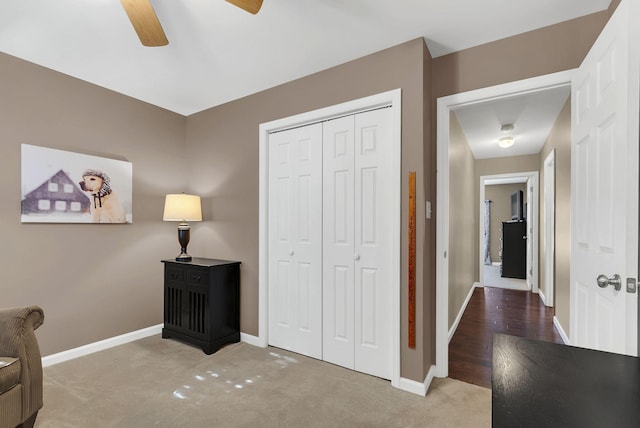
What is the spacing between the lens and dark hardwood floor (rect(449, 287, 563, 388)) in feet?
8.20

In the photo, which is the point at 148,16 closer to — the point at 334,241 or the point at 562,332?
the point at 334,241

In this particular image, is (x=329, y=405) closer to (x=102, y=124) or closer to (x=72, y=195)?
(x=72, y=195)

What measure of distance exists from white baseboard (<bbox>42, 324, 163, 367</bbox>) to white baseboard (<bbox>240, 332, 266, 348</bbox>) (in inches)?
39.5

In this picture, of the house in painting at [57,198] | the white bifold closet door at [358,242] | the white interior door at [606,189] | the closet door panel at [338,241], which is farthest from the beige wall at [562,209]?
the house in painting at [57,198]

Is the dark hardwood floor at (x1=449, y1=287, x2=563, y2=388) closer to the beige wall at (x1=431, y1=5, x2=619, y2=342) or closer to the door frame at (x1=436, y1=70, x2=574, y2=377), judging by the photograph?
the door frame at (x1=436, y1=70, x2=574, y2=377)

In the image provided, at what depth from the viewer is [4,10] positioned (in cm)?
189

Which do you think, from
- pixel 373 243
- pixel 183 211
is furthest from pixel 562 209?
pixel 183 211

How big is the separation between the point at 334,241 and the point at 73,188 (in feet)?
7.64

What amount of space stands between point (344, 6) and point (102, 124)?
247 cm

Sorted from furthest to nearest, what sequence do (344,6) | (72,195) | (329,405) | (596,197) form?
(72,195) → (329,405) → (344,6) → (596,197)

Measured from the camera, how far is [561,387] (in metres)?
0.68

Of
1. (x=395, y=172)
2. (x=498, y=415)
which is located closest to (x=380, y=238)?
(x=395, y=172)

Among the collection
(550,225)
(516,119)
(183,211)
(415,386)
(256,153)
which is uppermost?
(516,119)

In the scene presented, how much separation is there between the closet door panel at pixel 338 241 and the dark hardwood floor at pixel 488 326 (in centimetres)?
89
